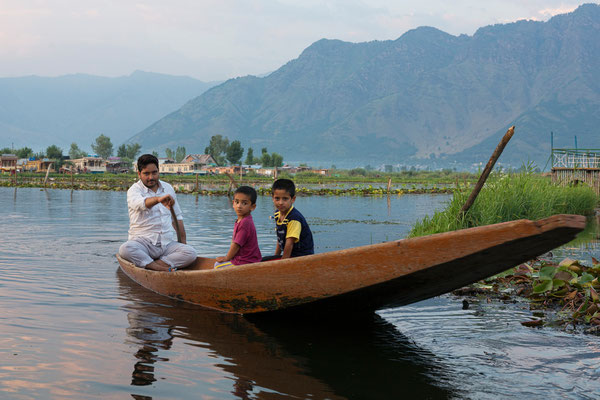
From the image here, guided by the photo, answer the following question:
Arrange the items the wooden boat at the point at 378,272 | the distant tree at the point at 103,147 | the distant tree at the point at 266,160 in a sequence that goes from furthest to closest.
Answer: the distant tree at the point at 103,147 < the distant tree at the point at 266,160 < the wooden boat at the point at 378,272

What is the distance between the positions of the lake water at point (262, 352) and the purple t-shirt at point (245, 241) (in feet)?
1.97

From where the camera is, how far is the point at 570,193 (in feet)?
61.9

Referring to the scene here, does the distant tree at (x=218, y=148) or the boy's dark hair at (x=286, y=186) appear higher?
the distant tree at (x=218, y=148)

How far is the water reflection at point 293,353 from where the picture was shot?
4.31 m

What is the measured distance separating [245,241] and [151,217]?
1.63 m

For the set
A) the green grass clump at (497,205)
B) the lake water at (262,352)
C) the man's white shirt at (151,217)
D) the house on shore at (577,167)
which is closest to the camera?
the lake water at (262,352)

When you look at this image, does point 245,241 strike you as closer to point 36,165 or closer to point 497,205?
point 497,205

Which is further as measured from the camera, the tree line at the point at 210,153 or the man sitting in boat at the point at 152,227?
the tree line at the point at 210,153

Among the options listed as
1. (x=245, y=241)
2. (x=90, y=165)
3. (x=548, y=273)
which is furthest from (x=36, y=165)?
(x=548, y=273)

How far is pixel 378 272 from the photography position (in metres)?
4.67

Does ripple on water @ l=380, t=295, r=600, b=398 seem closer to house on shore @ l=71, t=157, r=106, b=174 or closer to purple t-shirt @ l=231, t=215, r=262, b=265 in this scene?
purple t-shirt @ l=231, t=215, r=262, b=265

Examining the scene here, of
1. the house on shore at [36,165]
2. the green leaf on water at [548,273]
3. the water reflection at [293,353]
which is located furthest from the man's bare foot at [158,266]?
the house on shore at [36,165]

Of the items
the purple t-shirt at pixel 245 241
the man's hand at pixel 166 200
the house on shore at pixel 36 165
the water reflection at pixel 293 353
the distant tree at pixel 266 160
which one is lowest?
the water reflection at pixel 293 353

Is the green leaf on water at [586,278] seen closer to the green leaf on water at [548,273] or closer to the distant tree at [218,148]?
the green leaf on water at [548,273]
